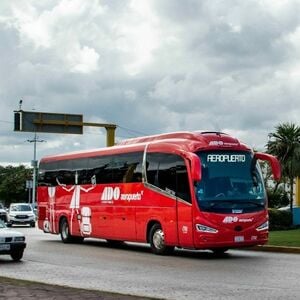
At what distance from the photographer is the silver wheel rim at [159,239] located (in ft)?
67.2

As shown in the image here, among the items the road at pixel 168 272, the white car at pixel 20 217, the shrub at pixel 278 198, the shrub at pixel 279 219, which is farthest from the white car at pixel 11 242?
the shrub at pixel 278 198

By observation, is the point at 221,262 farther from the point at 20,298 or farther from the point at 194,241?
the point at 20,298

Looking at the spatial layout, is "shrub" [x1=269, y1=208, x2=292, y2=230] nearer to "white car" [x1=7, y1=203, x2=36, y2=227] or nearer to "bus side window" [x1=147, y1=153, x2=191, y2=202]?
"bus side window" [x1=147, y1=153, x2=191, y2=202]

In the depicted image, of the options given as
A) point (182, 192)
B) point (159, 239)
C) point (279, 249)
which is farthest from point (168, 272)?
point (279, 249)

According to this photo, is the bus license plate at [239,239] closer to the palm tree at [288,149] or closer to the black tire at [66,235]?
the black tire at [66,235]

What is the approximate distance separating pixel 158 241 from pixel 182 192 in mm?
2060

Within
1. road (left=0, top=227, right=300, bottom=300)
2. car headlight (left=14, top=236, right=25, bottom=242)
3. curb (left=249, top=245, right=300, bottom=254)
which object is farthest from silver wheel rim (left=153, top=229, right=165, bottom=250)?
car headlight (left=14, top=236, right=25, bottom=242)

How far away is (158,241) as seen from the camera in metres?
20.7

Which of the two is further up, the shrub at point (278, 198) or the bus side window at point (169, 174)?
the shrub at point (278, 198)

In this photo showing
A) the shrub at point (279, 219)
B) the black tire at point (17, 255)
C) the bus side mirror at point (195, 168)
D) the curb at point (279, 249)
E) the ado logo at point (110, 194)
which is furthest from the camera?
the shrub at point (279, 219)

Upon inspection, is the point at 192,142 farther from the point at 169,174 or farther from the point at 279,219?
the point at 279,219

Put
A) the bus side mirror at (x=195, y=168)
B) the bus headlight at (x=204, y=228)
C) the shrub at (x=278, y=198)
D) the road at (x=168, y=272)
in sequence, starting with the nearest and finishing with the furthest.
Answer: the road at (x=168, y=272), the bus side mirror at (x=195, y=168), the bus headlight at (x=204, y=228), the shrub at (x=278, y=198)

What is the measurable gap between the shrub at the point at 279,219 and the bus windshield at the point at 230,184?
16.1 meters

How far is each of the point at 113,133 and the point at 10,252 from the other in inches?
825
